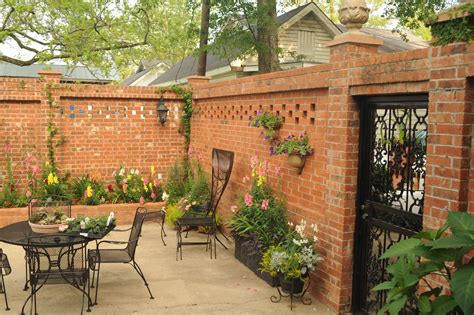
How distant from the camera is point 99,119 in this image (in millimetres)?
9195

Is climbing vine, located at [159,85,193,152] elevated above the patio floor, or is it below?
above

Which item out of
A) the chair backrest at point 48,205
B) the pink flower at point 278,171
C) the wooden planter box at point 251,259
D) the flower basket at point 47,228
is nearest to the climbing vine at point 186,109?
the chair backrest at point 48,205

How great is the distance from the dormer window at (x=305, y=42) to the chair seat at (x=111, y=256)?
10441mm

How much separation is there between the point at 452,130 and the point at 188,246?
489 cm

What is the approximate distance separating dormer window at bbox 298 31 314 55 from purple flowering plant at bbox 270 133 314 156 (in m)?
9.35

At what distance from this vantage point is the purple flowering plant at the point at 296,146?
17.3 feet

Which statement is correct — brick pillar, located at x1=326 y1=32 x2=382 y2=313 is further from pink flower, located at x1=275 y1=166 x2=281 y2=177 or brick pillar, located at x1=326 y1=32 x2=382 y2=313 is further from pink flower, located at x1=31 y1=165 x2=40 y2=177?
pink flower, located at x1=31 y1=165 x2=40 y2=177

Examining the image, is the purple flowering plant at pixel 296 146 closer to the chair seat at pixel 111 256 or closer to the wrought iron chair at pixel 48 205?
the chair seat at pixel 111 256

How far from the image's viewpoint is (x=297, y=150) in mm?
5316

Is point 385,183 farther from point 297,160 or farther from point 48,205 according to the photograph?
point 48,205

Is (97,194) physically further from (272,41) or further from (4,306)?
(272,41)

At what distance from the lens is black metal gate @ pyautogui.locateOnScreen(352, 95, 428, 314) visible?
405 cm

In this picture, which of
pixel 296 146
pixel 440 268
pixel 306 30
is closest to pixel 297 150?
pixel 296 146

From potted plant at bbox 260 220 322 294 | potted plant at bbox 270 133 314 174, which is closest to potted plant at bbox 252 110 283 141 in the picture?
potted plant at bbox 270 133 314 174
